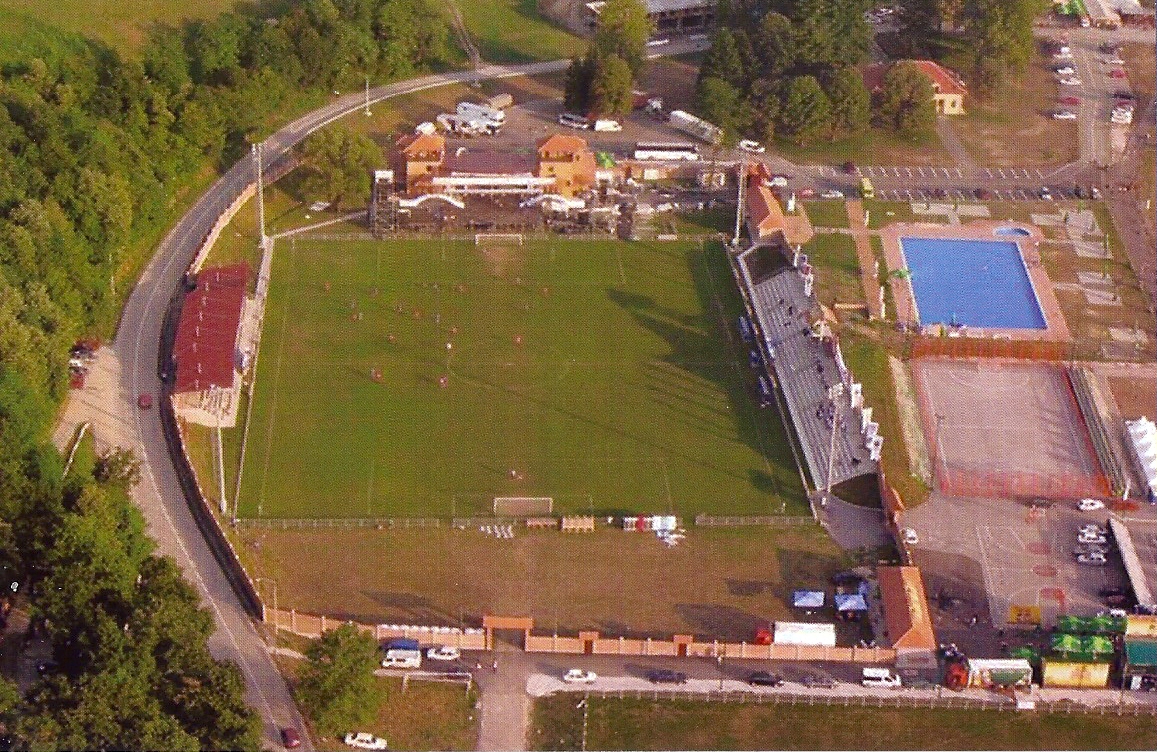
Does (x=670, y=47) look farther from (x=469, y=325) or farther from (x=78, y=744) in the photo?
(x=78, y=744)

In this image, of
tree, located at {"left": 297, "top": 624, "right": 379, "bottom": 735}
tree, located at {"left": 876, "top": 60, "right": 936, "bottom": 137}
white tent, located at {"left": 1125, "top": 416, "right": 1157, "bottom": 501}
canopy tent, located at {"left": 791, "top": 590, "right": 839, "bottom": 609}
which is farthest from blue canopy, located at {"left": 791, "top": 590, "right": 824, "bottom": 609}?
tree, located at {"left": 876, "top": 60, "right": 936, "bottom": 137}

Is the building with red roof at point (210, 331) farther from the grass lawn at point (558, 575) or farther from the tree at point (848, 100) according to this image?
the tree at point (848, 100)

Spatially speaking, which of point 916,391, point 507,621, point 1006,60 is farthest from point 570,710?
point 1006,60

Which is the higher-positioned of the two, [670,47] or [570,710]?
[670,47]

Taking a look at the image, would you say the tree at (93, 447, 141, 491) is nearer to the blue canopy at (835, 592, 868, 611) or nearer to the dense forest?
the dense forest

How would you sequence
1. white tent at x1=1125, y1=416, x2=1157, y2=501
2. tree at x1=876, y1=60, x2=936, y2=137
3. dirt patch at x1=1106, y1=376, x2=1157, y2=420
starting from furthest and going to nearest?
1. tree at x1=876, y1=60, x2=936, y2=137
2. dirt patch at x1=1106, y1=376, x2=1157, y2=420
3. white tent at x1=1125, y1=416, x2=1157, y2=501

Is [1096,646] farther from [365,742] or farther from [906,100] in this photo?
[906,100]

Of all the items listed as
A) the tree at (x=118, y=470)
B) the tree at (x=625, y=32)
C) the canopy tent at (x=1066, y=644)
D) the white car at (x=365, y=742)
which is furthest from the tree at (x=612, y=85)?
the white car at (x=365, y=742)
